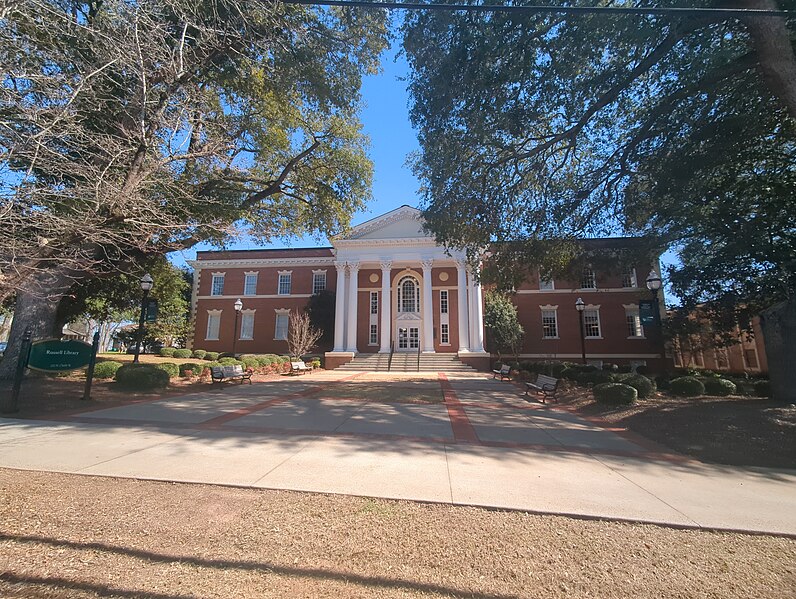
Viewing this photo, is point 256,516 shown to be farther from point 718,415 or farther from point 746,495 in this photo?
point 718,415

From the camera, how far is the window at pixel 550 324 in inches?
1298

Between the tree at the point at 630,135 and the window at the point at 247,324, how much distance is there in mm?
27831

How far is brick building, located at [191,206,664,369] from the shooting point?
30.3 meters

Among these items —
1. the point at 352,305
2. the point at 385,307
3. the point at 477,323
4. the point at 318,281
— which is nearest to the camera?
the point at 477,323

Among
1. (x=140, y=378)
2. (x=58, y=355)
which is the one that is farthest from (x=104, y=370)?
(x=58, y=355)

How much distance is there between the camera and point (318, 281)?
36031mm

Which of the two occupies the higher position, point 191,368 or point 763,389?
point 191,368

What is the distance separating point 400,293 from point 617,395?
2393 cm

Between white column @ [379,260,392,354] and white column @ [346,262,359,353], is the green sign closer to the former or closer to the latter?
white column @ [346,262,359,353]

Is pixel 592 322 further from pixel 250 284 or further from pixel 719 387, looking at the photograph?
pixel 250 284

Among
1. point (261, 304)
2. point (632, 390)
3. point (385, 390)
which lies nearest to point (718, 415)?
point (632, 390)

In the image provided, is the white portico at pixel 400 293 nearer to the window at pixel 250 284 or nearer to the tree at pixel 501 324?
the tree at pixel 501 324

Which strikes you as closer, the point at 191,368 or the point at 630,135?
the point at 630,135

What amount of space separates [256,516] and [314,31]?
43.3ft
